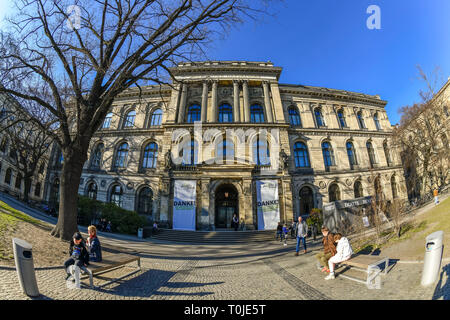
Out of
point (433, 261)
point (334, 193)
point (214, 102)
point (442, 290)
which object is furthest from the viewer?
point (214, 102)

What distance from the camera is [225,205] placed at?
19.9 meters

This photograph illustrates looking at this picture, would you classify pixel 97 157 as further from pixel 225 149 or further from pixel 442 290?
pixel 442 290

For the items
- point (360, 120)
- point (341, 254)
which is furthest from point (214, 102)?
point (360, 120)

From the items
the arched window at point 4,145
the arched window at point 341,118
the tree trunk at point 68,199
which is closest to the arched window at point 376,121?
the arched window at point 341,118

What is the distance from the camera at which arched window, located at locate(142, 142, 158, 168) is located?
73.0ft

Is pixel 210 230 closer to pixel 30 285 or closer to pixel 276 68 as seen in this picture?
pixel 30 285

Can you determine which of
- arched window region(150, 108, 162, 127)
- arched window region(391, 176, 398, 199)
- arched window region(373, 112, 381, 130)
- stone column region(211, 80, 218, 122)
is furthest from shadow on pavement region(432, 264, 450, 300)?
arched window region(373, 112, 381, 130)

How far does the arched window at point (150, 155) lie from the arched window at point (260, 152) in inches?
467

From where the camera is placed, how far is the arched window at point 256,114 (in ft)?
75.5

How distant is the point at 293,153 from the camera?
22.4 meters

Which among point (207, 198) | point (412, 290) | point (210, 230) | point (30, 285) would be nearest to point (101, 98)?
point (30, 285)

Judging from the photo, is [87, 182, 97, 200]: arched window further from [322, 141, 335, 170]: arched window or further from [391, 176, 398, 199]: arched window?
[391, 176, 398, 199]: arched window

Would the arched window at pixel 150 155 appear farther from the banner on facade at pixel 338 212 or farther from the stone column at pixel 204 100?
the banner on facade at pixel 338 212

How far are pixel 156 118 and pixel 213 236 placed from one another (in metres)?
16.6
